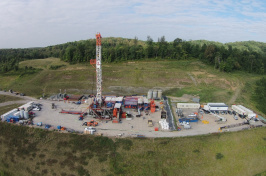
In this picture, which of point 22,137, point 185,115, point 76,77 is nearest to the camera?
point 22,137

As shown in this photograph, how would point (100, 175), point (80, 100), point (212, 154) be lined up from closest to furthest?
point (100, 175)
point (212, 154)
point (80, 100)

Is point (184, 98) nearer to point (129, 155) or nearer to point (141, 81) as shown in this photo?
point (141, 81)

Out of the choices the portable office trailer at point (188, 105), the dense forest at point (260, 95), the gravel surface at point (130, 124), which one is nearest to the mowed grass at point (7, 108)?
the gravel surface at point (130, 124)

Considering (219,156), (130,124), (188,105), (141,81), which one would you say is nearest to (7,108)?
(130,124)

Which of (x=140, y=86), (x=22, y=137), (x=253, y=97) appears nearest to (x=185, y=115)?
(x=140, y=86)

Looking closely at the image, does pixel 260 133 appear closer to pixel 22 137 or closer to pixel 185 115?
pixel 185 115

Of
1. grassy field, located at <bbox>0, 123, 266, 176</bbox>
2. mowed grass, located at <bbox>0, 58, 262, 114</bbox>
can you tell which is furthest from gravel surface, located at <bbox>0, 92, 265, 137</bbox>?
mowed grass, located at <bbox>0, 58, 262, 114</bbox>

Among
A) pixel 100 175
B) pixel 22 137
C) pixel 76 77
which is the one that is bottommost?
pixel 100 175
